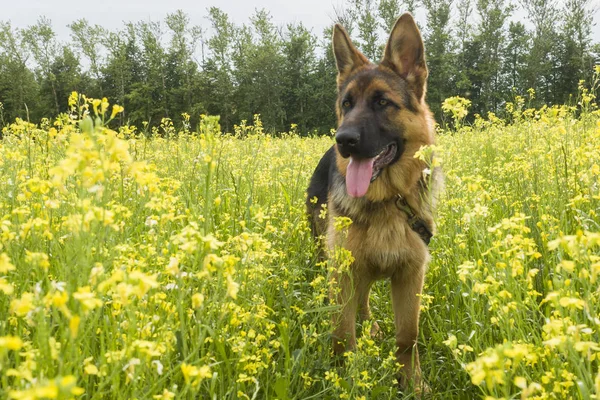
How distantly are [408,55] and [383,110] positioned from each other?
1.80 ft

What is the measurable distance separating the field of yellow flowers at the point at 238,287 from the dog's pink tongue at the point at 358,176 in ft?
1.65

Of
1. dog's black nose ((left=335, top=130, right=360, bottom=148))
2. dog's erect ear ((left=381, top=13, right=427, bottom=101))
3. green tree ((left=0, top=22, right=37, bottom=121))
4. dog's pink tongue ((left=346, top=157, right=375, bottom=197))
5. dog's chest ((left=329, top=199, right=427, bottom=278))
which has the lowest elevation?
dog's chest ((left=329, top=199, right=427, bottom=278))

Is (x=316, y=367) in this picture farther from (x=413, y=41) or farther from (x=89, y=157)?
(x=413, y=41)

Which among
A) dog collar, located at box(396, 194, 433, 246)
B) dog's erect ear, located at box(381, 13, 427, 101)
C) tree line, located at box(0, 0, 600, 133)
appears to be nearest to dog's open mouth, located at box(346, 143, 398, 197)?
dog collar, located at box(396, 194, 433, 246)

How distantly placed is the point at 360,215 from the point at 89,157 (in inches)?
95.6

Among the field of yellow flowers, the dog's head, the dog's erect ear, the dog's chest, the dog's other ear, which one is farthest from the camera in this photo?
the dog's other ear

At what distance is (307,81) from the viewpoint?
45.5 m

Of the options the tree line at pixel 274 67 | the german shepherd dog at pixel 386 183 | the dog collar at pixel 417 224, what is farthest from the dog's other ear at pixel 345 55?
the tree line at pixel 274 67

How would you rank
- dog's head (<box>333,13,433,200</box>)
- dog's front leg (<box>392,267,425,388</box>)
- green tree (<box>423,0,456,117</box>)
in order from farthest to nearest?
green tree (<box>423,0,456,117</box>), dog's head (<box>333,13,433,200</box>), dog's front leg (<box>392,267,425,388</box>)

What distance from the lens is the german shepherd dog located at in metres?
3.02

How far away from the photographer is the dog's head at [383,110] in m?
3.17

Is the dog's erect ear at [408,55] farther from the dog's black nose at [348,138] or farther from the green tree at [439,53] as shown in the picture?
the green tree at [439,53]

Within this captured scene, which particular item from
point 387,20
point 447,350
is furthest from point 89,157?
point 387,20

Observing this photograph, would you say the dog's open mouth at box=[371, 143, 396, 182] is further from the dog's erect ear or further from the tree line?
the tree line
